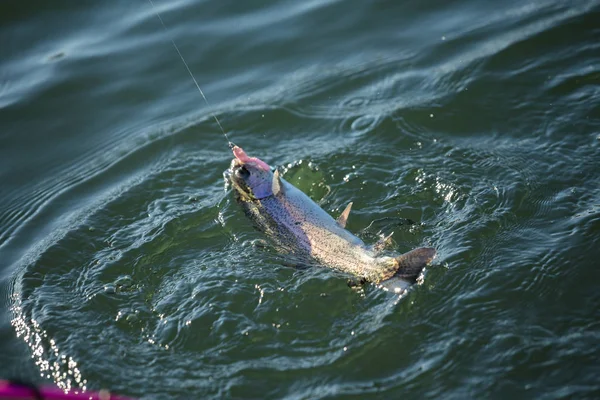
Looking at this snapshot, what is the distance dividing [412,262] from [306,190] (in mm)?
2142

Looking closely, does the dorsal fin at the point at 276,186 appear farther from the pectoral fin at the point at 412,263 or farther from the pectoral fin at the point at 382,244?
the pectoral fin at the point at 412,263

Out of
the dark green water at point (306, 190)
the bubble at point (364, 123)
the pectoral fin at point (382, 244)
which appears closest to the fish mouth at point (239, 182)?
the dark green water at point (306, 190)

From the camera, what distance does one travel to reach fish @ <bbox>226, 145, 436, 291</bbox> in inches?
185

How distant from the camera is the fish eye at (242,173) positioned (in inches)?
217

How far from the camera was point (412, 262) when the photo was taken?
458cm

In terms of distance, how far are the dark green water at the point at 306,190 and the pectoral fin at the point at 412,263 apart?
0.44 m

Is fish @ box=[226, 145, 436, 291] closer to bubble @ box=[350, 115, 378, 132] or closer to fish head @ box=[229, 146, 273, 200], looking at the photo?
fish head @ box=[229, 146, 273, 200]

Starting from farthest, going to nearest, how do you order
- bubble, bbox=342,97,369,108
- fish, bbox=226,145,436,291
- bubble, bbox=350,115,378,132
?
bubble, bbox=342,97,369,108 < bubble, bbox=350,115,378,132 < fish, bbox=226,145,436,291

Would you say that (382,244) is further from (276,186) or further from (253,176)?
(253,176)

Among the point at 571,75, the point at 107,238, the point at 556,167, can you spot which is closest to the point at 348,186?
the point at 556,167

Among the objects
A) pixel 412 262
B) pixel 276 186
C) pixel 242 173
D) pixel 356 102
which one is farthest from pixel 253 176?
pixel 356 102

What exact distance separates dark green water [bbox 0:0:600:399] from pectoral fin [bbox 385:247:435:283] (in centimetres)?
44

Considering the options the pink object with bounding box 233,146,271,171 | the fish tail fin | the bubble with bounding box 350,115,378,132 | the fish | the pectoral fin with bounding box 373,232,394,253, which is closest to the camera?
the fish tail fin

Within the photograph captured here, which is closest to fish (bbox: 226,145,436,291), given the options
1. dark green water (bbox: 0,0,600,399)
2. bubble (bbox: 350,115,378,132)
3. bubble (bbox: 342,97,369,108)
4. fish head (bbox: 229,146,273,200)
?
fish head (bbox: 229,146,273,200)
